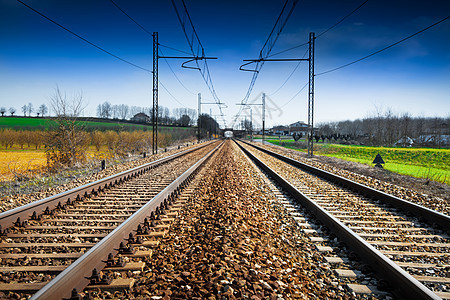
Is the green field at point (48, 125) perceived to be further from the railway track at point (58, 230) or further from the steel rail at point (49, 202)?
the railway track at point (58, 230)

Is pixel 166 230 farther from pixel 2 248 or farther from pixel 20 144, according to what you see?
pixel 20 144

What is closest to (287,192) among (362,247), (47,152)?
(362,247)

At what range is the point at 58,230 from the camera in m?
4.49

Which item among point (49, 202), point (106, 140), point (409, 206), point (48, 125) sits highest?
point (48, 125)

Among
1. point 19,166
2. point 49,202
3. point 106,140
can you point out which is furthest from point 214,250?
point 106,140

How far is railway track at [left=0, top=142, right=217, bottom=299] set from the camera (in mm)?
→ 3065

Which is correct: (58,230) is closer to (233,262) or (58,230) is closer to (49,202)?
(49,202)

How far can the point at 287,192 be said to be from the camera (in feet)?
26.5

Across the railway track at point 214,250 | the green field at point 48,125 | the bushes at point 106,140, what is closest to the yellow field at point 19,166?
the green field at point 48,125

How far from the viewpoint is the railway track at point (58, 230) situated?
306 cm

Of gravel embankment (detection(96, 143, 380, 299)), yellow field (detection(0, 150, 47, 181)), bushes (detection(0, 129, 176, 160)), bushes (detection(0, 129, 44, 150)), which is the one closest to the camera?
gravel embankment (detection(96, 143, 380, 299))

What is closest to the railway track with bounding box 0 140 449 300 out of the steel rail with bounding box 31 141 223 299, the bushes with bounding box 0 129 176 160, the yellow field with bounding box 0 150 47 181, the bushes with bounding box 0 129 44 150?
the steel rail with bounding box 31 141 223 299

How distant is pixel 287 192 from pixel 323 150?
2955 centimetres

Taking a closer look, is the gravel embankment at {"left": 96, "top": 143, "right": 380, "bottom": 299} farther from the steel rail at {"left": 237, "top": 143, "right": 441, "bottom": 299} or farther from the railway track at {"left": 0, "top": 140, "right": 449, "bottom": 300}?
the steel rail at {"left": 237, "top": 143, "right": 441, "bottom": 299}
